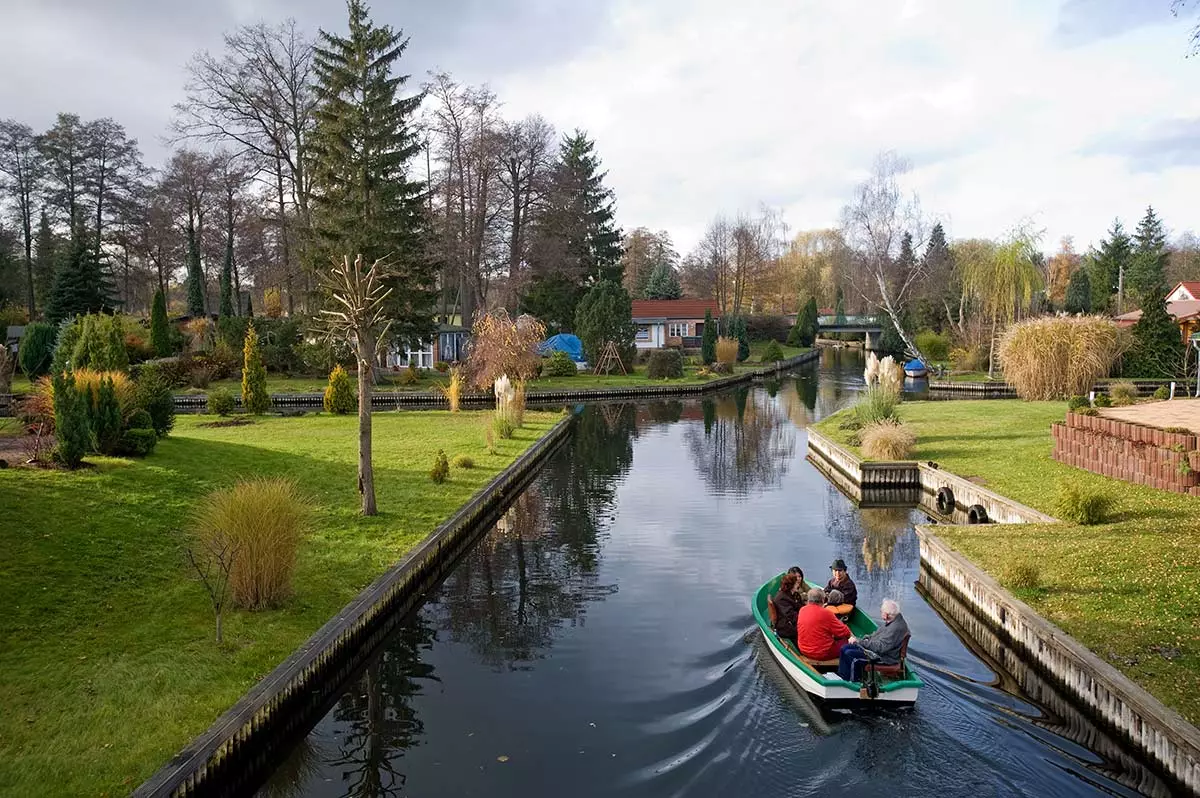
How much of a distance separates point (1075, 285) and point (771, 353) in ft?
104

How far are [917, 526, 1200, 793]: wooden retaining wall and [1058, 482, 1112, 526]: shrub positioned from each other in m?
2.41

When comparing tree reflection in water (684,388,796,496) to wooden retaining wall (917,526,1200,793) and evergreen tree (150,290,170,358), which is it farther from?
evergreen tree (150,290,170,358)

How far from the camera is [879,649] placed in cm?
909

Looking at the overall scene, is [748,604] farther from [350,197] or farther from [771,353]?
[771,353]

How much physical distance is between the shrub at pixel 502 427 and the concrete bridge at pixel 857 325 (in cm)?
6420

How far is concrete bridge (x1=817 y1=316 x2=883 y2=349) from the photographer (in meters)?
85.0

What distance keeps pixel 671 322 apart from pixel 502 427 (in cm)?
4923

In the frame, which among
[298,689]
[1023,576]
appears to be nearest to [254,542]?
[298,689]

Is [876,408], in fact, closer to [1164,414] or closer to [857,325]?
[1164,414]

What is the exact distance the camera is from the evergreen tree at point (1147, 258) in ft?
223

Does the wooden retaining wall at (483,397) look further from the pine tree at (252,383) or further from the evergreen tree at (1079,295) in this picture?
the evergreen tree at (1079,295)

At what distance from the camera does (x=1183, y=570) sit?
426 inches

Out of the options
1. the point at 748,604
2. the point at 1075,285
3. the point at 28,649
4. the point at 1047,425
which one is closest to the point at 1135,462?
the point at 748,604

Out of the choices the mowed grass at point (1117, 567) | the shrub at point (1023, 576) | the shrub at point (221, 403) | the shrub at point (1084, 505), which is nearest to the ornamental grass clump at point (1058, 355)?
the mowed grass at point (1117, 567)
